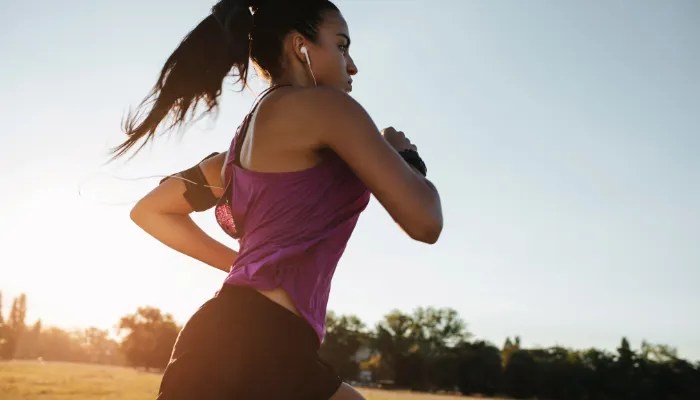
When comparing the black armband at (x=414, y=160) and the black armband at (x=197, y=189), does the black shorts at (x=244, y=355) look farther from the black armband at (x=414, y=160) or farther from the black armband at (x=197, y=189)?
the black armband at (x=197, y=189)

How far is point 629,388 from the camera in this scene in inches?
2591

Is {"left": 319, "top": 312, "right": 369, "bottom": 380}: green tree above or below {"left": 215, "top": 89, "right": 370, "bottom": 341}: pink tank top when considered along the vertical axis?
above

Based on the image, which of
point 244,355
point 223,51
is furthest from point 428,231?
point 223,51

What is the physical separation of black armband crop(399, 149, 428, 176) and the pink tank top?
0.51 feet

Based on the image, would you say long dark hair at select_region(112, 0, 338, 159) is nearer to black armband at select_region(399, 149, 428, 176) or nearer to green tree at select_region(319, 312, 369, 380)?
black armband at select_region(399, 149, 428, 176)

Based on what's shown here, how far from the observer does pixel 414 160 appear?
1996 millimetres

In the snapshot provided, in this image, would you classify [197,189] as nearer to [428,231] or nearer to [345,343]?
[428,231]

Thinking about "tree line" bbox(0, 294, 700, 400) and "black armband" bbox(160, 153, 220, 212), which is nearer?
"black armband" bbox(160, 153, 220, 212)

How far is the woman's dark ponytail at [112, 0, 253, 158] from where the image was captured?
7.52ft

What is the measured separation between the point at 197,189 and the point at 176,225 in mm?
174

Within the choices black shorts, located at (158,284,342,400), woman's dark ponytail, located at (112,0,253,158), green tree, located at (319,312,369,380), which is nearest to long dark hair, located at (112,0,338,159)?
woman's dark ponytail, located at (112,0,253,158)

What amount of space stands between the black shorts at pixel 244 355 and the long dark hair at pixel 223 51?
2.76 ft

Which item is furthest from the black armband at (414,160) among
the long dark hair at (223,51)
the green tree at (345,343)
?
the green tree at (345,343)

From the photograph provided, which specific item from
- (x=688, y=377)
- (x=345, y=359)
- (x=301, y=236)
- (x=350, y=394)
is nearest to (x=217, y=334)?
(x=301, y=236)
